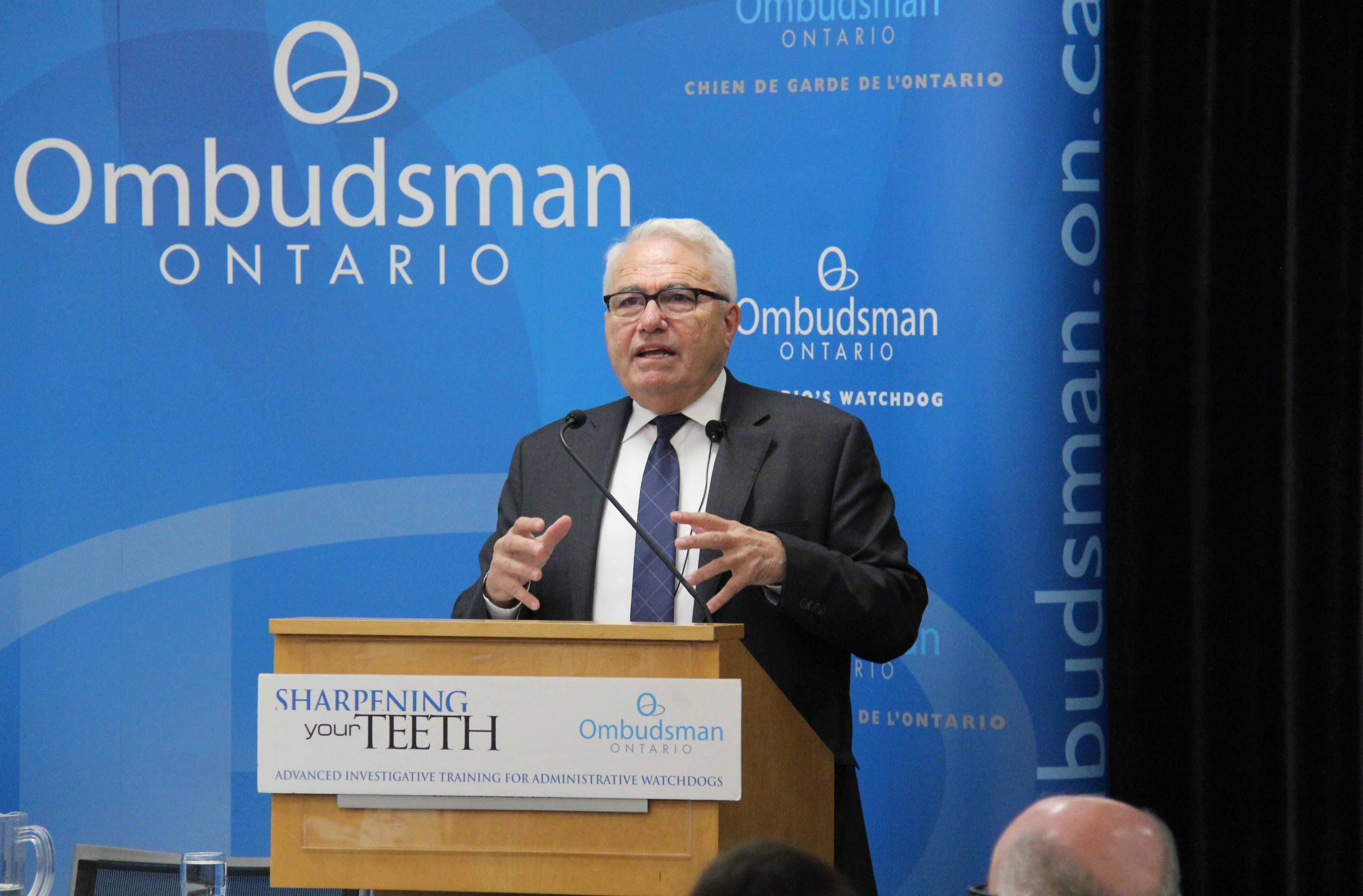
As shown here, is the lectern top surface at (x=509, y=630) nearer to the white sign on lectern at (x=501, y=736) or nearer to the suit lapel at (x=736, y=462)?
the white sign on lectern at (x=501, y=736)

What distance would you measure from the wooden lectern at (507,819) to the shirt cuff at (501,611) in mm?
468

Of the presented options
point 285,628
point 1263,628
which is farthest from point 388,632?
point 1263,628

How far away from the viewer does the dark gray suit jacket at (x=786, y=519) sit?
250 centimetres

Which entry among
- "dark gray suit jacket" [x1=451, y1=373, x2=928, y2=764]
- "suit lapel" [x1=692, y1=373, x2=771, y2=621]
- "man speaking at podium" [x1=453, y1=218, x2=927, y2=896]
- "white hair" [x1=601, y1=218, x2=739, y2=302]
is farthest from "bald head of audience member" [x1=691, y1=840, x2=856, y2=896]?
"white hair" [x1=601, y1=218, x2=739, y2=302]

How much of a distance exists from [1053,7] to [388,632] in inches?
111

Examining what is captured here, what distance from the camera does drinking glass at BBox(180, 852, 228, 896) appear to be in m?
2.06

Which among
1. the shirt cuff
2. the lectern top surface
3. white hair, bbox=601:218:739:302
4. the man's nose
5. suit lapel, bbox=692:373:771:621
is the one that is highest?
white hair, bbox=601:218:739:302

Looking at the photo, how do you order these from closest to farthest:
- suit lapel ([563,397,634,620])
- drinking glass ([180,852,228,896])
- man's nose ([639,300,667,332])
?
1. drinking glass ([180,852,228,896])
2. suit lapel ([563,397,634,620])
3. man's nose ([639,300,667,332])

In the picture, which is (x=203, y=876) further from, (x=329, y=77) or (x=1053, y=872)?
(x=329, y=77)

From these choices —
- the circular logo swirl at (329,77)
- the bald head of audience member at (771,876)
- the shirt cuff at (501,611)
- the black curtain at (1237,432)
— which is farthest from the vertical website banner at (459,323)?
the bald head of audience member at (771,876)

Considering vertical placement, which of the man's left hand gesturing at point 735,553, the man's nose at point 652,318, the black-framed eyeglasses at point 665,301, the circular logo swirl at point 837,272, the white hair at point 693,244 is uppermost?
A: the circular logo swirl at point 837,272

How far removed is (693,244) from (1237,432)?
1717 millimetres

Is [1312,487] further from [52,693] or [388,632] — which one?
[52,693]

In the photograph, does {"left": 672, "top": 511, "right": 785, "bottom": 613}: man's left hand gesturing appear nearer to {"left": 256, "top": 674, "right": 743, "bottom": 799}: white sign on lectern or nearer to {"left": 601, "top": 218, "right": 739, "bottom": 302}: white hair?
{"left": 256, "top": 674, "right": 743, "bottom": 799}: white sign on lectern
